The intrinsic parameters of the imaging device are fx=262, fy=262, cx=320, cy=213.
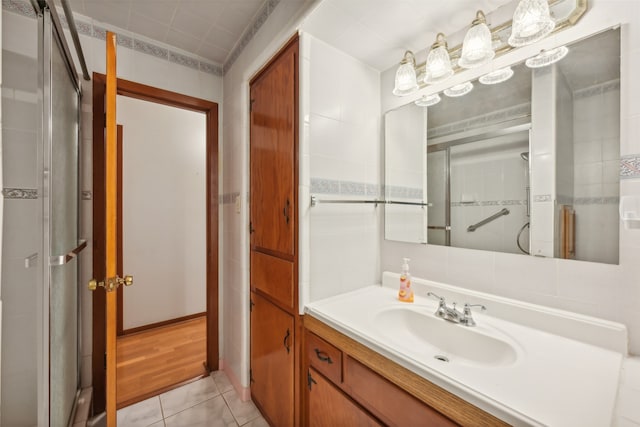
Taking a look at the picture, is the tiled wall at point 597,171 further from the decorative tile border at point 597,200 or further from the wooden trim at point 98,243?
the wooden trim at point 98,243

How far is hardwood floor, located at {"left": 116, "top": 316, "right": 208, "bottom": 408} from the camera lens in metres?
1.85

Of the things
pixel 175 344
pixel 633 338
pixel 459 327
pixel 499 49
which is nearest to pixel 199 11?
pixel 499 49

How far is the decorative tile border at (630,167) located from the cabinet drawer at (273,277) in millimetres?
1222

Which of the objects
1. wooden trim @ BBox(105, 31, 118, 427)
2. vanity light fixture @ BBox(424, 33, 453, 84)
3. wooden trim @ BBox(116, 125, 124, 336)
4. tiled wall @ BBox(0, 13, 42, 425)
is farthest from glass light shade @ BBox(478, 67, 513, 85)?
wooden trim @ BBox(116, 125, 124, 336)

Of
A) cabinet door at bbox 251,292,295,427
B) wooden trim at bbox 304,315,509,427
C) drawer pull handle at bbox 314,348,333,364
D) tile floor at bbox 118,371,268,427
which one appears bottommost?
tile floor at bbox 118,371,268,427

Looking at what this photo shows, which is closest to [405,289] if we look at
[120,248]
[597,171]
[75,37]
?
[597,171]

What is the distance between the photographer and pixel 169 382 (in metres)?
1.92

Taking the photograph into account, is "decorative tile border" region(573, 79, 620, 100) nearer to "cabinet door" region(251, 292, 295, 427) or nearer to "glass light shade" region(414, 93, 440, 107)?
"glass light shade" region(414, 93, 440, 107)

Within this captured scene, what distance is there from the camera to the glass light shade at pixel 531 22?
2.87 ft

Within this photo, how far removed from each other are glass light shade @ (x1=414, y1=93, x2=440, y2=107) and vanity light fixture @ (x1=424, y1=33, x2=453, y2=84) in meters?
0.10

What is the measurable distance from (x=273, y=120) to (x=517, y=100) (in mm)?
1095

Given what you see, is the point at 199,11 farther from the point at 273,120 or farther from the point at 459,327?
the point at 459,327

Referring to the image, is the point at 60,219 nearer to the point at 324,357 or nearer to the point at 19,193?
the point at 19,193

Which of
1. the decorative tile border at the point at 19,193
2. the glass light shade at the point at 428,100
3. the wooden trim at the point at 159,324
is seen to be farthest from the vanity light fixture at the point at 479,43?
the wooden trim at the point at 159,324
